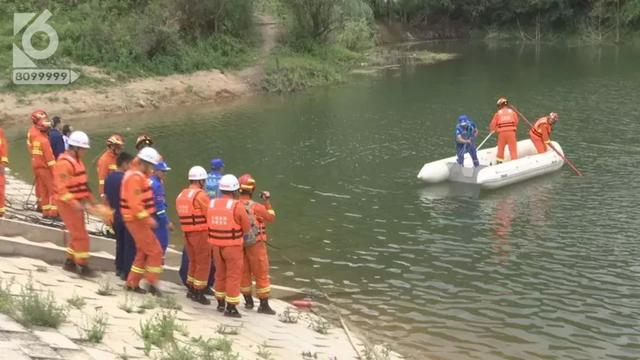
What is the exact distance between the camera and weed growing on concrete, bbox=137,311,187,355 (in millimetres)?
6605

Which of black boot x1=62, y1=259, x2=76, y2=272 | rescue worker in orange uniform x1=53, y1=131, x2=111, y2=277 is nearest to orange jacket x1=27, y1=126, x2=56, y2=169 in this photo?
rescue worker in orange uniform x1=53, y1=131, x2=111, y2=277

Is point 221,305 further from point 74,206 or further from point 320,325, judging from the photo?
point 74,206

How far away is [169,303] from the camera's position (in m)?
8.11

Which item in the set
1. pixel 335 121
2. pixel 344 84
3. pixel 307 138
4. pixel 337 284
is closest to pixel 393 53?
pixel 344 84

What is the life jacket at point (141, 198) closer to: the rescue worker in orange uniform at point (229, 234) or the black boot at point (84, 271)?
the rescue worker in orange uniform at point (229, 234)

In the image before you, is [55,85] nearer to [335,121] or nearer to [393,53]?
[335,121]

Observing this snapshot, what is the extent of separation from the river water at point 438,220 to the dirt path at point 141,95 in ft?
5.01

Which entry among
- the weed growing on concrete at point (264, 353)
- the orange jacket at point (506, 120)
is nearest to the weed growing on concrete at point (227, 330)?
the weed growing on concrete at point (264, 353)

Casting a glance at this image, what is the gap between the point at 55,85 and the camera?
90.3 ft

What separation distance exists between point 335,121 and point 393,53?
80.6 feet

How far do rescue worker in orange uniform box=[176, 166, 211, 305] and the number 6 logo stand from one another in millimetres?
21709

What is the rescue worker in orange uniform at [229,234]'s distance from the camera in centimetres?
827

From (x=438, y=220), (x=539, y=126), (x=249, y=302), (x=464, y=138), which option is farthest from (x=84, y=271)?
(x=539, y=126)

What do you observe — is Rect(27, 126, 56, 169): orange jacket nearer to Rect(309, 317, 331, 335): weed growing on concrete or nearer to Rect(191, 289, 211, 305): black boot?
Rect(191, 289, 211, 305): black boot
